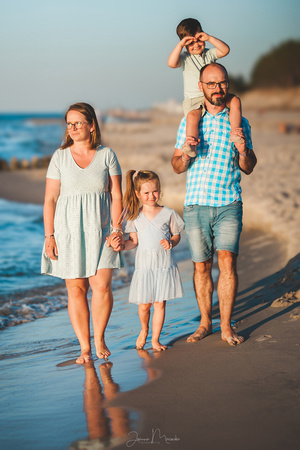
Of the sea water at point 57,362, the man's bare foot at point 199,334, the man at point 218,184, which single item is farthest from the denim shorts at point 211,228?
the sea water at point 57,362

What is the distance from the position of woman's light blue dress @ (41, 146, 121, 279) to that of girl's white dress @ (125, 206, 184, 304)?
0.25 metres

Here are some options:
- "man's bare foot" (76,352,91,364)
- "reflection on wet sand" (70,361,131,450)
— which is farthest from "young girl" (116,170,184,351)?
"reflection on wet sand" (70,361,131,450)

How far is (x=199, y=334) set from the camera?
423 centimetres

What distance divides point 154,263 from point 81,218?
618 millimetres

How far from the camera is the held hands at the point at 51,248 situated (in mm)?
4098

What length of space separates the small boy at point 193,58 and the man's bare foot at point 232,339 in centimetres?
146

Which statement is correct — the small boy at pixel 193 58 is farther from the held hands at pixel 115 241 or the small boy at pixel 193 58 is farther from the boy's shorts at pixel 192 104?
the held hands at pixel 115 241

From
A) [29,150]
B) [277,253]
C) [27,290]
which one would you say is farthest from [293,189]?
[29,150]

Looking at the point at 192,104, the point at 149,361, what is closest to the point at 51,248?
the point at 149,361

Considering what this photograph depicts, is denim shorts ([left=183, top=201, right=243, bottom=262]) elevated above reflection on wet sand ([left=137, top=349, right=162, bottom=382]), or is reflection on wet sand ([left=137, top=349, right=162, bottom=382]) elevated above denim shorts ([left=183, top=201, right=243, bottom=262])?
denim shorts ([left=183, top=201, right=243, bottom=262])

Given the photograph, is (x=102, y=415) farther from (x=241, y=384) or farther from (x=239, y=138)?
(x=239, y=138)

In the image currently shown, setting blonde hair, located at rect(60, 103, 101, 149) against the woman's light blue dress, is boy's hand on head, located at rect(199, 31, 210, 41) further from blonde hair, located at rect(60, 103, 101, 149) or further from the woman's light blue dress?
the woman's light blue dress

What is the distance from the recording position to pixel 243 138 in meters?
3.93

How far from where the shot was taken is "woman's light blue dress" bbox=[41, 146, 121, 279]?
13.2ft
